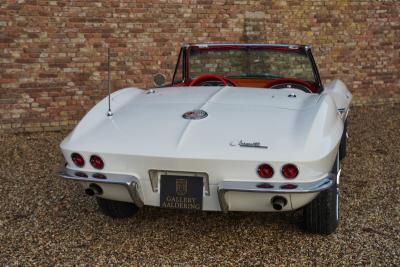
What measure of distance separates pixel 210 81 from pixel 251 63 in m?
0.51

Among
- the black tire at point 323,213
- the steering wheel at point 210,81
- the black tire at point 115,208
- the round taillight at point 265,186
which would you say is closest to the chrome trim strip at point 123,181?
the black tire at point 115,208

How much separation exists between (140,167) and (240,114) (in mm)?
725

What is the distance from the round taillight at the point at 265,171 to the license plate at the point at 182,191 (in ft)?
1.11

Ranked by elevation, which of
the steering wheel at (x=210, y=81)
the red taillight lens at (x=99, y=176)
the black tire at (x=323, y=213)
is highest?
the steering wheel at (x=210, y=81)

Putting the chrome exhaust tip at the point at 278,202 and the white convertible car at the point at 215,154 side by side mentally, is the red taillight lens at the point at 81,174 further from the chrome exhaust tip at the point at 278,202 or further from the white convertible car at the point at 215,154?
the chrome exhaust tip at the point at 278,202

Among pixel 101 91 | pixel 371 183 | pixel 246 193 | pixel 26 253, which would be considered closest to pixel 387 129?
pixel 371 183

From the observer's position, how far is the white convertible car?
2537 millimetres

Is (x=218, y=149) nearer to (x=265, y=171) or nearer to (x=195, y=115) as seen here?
(x=265, y=171)

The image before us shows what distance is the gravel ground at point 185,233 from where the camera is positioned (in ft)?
9.43

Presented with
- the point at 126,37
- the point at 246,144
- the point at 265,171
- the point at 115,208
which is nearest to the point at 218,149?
the point at 246,144

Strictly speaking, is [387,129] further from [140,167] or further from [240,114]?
[140,167]

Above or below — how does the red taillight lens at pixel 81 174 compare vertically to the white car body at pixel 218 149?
below

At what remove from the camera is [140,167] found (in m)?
2.67

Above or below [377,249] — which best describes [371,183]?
below
